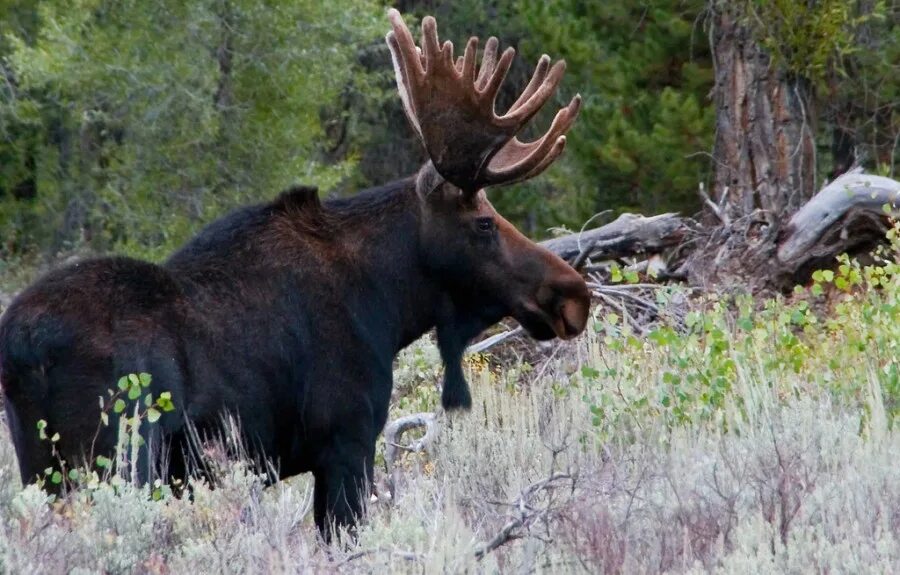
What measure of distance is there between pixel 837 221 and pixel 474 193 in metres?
3.90

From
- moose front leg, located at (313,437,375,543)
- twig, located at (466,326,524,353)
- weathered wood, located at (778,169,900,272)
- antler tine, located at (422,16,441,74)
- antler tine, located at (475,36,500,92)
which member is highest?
antler tine, located at (422,16,441,74)

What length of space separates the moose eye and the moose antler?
0.53 ft

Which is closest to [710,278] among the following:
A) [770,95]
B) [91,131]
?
[770,95]

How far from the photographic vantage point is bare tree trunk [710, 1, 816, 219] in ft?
42.3

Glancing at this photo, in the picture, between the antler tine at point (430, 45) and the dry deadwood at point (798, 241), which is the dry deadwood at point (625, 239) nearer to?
the dry deadwood at point (798, 241)

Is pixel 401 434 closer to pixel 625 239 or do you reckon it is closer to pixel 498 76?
pixel 498 76

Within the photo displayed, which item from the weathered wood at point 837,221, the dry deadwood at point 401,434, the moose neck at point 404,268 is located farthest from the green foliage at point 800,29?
the moose neck at point 404,268

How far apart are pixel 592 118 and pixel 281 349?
36.1 ft

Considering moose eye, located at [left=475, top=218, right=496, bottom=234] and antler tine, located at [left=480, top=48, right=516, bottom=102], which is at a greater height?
antler tine, located at [left=480, top=48, right=516, bottom=102]

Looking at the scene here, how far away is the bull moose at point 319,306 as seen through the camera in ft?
18.1

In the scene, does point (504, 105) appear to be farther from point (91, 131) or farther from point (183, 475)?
point (183, 475)

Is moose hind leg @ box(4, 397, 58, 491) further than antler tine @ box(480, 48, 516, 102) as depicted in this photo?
No

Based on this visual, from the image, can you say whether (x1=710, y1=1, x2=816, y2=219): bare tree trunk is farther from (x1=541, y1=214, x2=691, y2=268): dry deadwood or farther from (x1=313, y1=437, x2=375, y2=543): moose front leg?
(x1=313, y1=437, x2=375, y2=543): moose front leg

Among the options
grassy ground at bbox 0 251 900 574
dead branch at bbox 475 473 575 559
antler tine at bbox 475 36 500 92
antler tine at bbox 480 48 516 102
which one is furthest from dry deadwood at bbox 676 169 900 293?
dead branch at bbox 475 473 575 559
